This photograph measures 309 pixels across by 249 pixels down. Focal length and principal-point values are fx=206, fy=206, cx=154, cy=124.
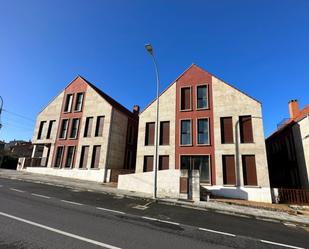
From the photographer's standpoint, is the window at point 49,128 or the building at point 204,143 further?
the window at point 49,128

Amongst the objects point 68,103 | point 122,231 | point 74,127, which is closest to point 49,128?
point 68,103

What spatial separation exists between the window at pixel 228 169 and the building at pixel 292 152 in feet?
22.9

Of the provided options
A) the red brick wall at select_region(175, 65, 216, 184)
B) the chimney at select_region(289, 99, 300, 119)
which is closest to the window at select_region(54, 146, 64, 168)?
the red brick wall at select_region(175, 65, 216, 184)

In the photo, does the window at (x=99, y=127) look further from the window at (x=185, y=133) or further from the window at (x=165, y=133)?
the window at (x=185, y=133)

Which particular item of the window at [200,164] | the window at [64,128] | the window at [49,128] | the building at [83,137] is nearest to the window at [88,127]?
the building at [83,137]

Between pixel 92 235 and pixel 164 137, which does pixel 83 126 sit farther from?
pixel 92 235

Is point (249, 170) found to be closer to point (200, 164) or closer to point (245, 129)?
point (245, 129)

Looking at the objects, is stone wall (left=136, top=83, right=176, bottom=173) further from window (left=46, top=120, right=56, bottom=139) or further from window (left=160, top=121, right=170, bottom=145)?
window (left=46, top=120, right=56, bottom=139)

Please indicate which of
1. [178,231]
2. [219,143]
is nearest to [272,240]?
[178,231]

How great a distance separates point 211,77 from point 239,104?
4.40 meters

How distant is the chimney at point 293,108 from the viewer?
81.3 ft

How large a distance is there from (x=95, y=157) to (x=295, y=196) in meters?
20.4

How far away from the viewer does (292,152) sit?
22375 mm

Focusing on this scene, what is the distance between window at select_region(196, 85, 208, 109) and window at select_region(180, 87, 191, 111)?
92 centimetres
